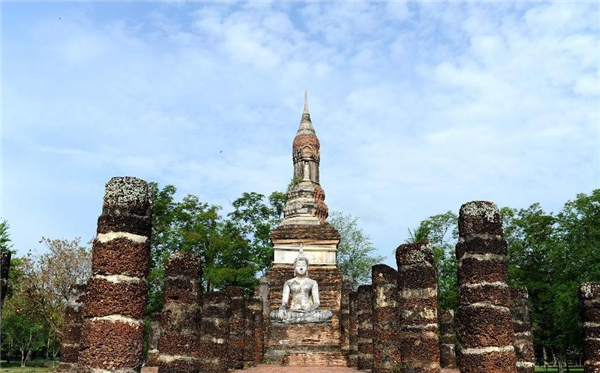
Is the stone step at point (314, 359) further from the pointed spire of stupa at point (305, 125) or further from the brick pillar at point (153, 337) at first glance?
the pointed spire of stupa at point (305, 125)

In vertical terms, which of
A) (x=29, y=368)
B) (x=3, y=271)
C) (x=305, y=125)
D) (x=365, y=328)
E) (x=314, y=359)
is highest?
(x=305, y=125)

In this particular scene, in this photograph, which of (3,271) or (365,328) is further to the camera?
(365,328)

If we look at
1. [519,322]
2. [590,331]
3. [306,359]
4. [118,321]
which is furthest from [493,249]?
[306,359]

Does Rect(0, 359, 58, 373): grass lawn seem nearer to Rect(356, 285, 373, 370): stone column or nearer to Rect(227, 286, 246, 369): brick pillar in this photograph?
Rect(227, 286, 246, 369): brick pillar

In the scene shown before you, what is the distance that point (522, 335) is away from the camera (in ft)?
49.5

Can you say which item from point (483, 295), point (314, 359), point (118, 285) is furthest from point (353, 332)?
point (118, 285)

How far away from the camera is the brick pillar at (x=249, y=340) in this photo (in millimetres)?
20000

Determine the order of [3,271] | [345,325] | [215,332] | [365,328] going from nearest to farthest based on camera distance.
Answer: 1. [3,271]
2. [215,332]
3. [365,328]
4. [345,325]

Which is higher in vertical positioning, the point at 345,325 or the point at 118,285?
the point at 118,285

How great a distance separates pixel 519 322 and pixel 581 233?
11.7 metres

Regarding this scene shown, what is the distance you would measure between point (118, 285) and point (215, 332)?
8599 millimetres

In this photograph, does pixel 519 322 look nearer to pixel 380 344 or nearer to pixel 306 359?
pixel 380 344

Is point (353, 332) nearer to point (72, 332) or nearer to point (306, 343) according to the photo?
point (306, 343)

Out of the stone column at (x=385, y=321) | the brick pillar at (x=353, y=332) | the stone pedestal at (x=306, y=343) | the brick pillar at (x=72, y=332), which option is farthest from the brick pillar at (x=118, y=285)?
the stone pedestal at (x=306, y=343)
